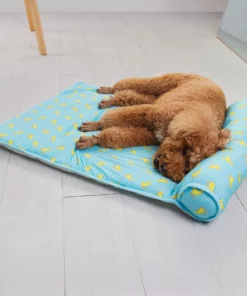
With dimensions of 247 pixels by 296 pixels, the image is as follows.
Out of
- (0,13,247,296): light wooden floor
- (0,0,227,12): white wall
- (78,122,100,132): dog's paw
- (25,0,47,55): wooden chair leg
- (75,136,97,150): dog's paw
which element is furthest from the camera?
(0,0,227,12): white wall

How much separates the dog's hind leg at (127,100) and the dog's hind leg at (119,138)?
13.3 inches

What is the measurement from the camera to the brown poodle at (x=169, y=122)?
3.72ft

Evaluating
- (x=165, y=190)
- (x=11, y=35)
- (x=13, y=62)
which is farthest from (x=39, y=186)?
(x=11, y=35)

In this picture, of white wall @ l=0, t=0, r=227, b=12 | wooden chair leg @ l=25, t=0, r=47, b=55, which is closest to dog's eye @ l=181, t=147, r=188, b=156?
wooden chair leg @ l=25, t=0, r=47, b=55

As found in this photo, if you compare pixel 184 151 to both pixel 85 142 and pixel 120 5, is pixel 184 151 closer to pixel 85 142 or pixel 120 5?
pixel 85 142

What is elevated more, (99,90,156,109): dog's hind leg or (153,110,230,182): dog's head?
(153,110,230,182): dog's head

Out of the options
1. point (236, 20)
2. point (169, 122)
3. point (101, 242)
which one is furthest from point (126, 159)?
point (236, 20)

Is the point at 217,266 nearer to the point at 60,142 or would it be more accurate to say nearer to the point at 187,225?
the point at 187,225

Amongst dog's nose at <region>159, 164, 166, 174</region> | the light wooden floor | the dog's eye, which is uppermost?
the dog's eye

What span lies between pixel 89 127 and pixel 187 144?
560 millimetres

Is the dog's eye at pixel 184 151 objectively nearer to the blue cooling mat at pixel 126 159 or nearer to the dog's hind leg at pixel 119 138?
the blue cooling mat at pixel 126 159

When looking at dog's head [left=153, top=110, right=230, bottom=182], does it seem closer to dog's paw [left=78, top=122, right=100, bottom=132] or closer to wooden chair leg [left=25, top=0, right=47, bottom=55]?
dog's paw [left=78, top=122, right=100, bottom=132]

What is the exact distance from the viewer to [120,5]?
3.77m

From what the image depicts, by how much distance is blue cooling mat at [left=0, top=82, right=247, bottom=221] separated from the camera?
103 centimetres
